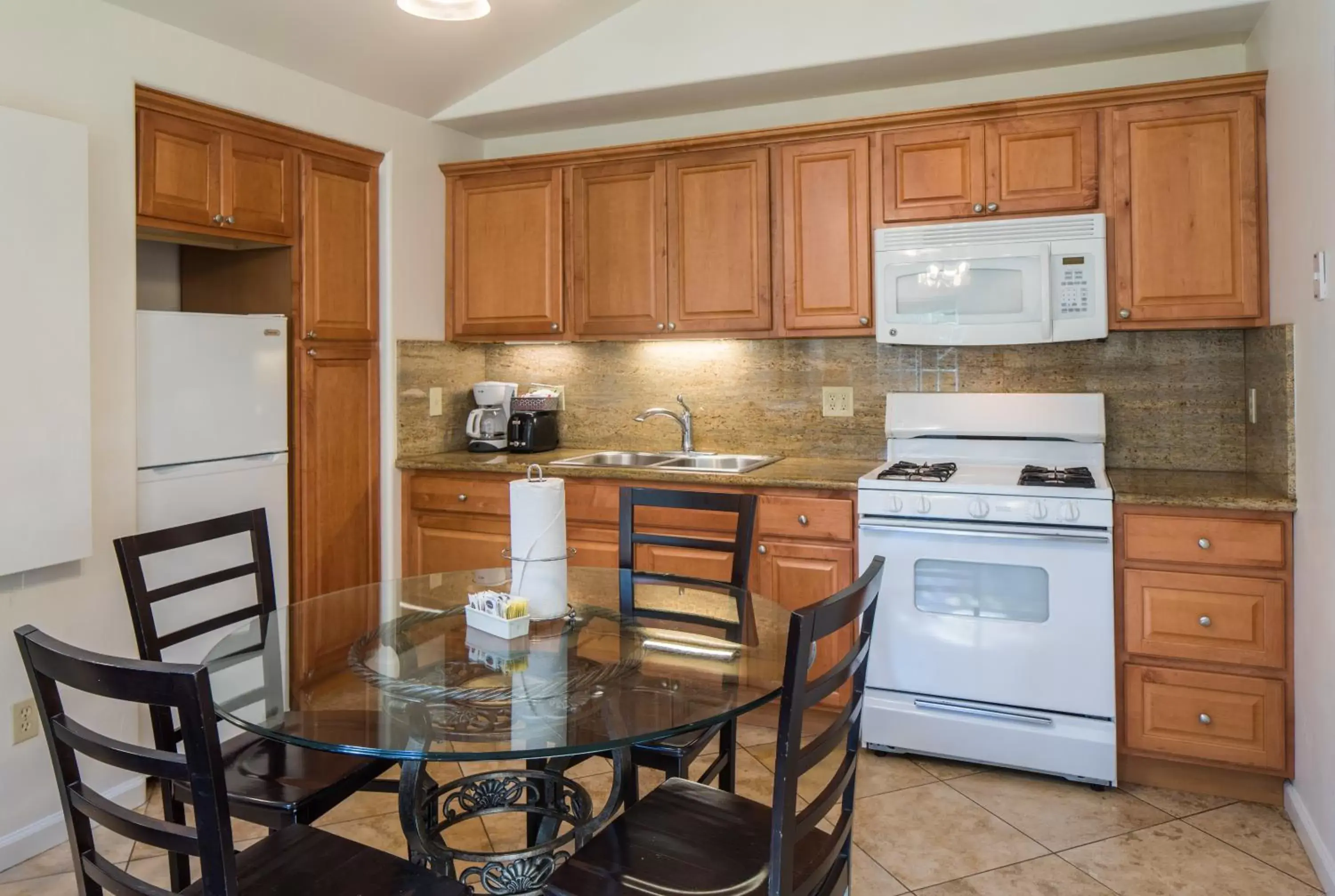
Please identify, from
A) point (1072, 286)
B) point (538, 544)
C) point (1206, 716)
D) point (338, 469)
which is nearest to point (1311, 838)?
point (1206, 716)

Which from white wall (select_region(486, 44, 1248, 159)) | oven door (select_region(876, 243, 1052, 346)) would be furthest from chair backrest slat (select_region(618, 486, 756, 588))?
white wall (select_region(486, 44, 1248, 159))

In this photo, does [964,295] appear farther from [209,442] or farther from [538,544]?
[209,442]

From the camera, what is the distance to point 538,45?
345 centimetres

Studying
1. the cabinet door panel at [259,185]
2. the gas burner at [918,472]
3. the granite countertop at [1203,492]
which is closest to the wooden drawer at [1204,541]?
the granite countertop at [1203,492]

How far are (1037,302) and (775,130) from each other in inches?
44.0

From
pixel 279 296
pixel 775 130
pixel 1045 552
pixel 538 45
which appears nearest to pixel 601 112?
pixel 538 45

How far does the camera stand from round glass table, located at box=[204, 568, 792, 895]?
4.56 ft

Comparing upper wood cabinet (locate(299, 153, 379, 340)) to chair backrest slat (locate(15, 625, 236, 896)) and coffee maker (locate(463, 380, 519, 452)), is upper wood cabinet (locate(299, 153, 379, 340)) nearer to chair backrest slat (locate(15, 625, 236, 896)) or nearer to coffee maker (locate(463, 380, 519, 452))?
coffee maker (locate(463, 380, 519, 452))

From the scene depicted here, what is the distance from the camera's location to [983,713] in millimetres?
2783

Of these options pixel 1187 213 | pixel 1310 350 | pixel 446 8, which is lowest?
pixel 1310 350

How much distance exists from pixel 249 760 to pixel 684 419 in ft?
7.49

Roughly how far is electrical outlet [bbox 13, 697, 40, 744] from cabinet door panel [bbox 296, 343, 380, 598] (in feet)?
3.12

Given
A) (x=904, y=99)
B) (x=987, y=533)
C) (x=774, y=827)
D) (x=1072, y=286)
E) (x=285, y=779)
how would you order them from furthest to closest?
1. (x=904, y=99)
2. (x=1072, y=286)
3. (x=987, y=533)
4. (x=285, y=779)
5. (x=774, y=827)

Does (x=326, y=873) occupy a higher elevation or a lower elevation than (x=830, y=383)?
lower
